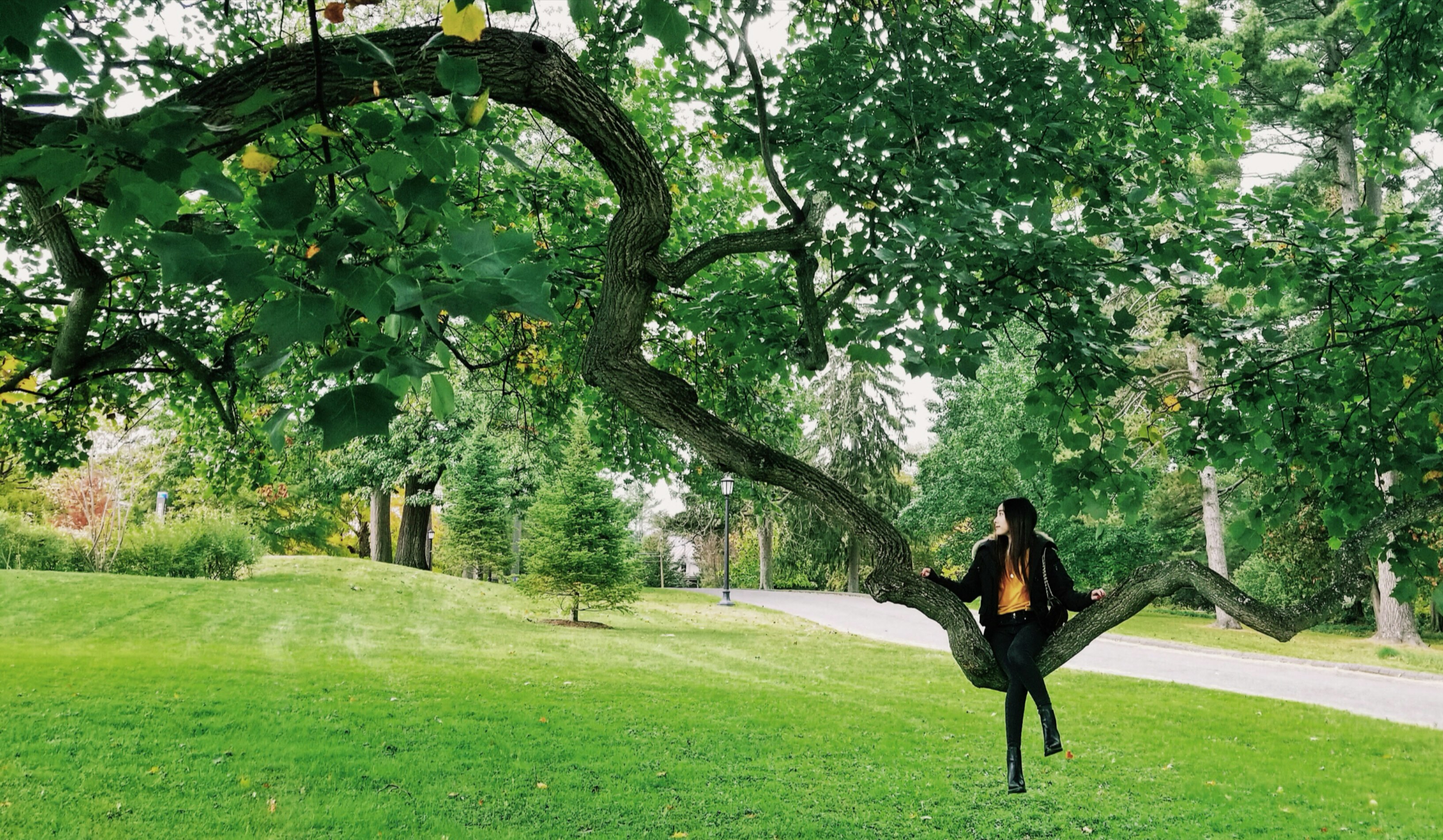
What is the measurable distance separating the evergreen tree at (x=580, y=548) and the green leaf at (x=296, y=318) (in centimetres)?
1521

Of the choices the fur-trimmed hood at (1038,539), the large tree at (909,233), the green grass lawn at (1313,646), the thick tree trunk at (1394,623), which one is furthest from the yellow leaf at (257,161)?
the thick tree trunk at (1394,623)

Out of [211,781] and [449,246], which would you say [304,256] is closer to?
[449,246]

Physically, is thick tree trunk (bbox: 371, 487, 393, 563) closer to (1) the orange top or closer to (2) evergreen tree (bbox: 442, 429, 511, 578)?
(2) evergreen tree (bbox: 442, 429, 511, 578)

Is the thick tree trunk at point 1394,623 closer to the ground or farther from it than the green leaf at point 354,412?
closer to the ground

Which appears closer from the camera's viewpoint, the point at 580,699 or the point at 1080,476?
the point at 1080,476

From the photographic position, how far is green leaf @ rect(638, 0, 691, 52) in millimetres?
1231

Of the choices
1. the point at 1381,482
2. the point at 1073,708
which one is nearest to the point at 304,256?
the point at 1381,482

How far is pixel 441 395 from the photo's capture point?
1.45 meters

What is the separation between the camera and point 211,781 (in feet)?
19.5

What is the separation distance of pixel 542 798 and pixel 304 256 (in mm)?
5660

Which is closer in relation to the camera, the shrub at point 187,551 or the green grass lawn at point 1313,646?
the green grass lawn at point 1313,646

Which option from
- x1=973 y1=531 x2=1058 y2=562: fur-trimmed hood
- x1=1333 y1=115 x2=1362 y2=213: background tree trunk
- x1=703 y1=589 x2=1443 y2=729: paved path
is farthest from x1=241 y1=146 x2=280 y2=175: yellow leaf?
x1=1333 y1=115 x2=1362 y2=213: background tree trunk

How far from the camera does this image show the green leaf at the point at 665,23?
48.5 inches

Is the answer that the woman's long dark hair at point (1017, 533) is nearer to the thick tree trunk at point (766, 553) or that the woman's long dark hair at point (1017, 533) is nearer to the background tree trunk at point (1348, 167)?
the background tree trunk at point (1348, 167)
